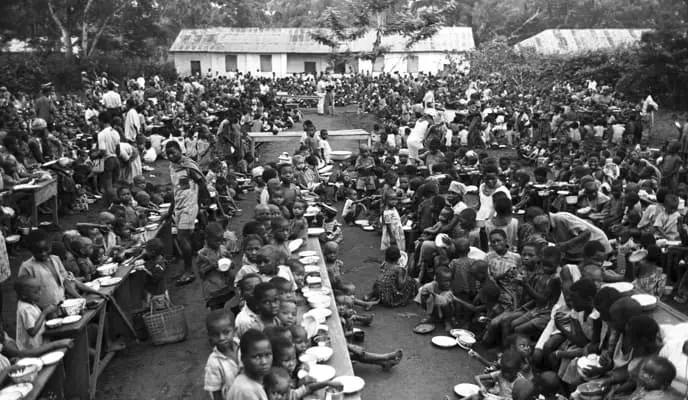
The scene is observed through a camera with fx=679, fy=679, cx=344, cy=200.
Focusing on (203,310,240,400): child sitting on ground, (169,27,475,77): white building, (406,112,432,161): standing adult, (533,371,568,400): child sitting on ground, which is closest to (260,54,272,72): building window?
(169,27,475,77): white building

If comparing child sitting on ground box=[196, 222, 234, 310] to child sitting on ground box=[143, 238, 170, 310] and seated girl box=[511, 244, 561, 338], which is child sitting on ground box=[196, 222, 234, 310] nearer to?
child sitting on ground box=[143, 238, 170, 310]

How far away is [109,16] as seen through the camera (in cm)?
3403

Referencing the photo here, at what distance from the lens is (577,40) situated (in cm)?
3688

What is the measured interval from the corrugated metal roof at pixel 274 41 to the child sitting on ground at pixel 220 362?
117ft

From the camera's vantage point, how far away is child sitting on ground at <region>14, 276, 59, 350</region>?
576 cm

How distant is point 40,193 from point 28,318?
5.41m

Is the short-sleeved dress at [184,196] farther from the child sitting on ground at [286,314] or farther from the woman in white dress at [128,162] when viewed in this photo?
the woman in white dress at [128,162]

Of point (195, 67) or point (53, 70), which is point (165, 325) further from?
point (195, 67)

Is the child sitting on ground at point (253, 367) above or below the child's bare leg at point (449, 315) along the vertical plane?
above

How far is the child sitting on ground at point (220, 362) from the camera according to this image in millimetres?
4801

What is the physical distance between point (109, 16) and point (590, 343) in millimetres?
33099

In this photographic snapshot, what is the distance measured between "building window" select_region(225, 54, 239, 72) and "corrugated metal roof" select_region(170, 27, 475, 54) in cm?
56

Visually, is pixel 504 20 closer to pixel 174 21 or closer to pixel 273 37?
pixel 273 37

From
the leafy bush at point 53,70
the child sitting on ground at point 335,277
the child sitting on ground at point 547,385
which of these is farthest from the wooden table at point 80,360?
the leafy bush at point 53,70
